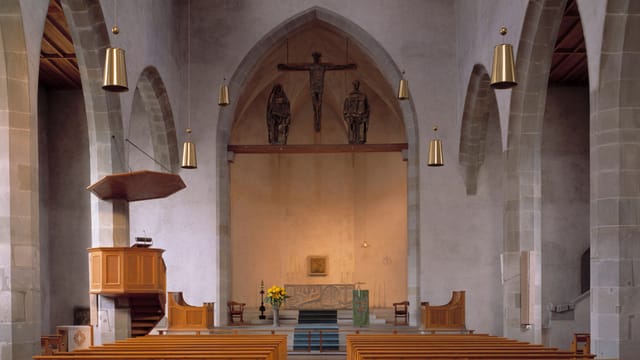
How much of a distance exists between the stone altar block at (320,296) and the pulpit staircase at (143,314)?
10.7m

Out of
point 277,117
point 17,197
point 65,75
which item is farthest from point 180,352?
point 277,117

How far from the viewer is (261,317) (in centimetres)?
2275

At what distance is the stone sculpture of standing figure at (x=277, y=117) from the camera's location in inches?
837

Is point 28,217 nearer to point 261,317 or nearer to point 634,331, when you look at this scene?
point 634,331

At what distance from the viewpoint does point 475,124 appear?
1892 centimetres

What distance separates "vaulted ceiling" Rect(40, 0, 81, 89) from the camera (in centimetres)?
1453

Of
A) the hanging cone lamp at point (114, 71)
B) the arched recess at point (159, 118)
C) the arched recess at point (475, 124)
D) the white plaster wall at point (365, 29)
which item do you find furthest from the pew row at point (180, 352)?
the white plaster wall at point (365, 29)

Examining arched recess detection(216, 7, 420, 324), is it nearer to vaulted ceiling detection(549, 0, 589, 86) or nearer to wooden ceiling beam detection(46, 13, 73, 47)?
vaulted ceiling detection(549, 0, 589, 86)

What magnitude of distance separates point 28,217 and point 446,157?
483 inches

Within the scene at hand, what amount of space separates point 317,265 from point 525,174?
14256mm

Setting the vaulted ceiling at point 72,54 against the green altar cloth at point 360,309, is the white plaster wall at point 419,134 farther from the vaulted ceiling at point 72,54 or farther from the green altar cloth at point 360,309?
the vaulted ceiling at point 72,54

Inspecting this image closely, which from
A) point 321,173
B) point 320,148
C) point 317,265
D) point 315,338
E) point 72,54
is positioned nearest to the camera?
point 72,54

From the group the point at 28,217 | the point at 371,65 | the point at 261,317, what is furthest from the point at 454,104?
the point at 28,217

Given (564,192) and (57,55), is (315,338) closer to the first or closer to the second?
(564,192)
